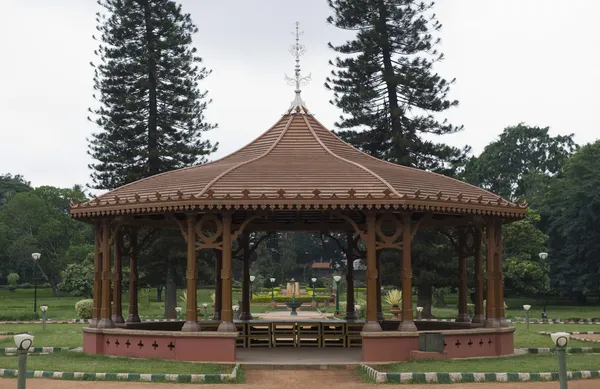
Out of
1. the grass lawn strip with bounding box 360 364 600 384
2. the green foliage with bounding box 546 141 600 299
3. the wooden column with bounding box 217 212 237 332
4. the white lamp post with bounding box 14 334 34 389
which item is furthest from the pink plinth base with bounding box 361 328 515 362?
the green foliage with bounding box 546 141 600 299

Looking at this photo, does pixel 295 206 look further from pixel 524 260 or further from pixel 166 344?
pixel 524 260

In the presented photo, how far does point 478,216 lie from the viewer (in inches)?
735

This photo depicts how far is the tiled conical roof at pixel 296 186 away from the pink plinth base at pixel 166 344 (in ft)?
8.80

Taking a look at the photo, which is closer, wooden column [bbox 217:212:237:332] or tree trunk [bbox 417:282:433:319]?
wooden column [bbox 217:212:237:332]

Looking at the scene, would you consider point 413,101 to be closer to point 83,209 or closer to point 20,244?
point 83,209

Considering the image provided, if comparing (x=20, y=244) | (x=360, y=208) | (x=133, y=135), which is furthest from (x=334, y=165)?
(x=20, y=244)

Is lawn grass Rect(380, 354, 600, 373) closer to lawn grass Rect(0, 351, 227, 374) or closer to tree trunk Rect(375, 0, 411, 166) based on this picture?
lawn grass Rect(0, 351, 227, 374)

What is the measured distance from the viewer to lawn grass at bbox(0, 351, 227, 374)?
1495 cm

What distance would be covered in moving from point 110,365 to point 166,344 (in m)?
1.53

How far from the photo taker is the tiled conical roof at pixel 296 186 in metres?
16.3

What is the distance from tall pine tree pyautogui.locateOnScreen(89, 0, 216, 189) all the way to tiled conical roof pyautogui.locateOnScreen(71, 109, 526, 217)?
1740 cm

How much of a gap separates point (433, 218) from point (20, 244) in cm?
5138

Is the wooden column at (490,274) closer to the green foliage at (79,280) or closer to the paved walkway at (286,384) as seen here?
the paved walkway at (286,384)

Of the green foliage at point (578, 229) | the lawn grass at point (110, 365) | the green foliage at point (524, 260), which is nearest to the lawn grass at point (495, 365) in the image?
the lawn grass at point (110, 365)
